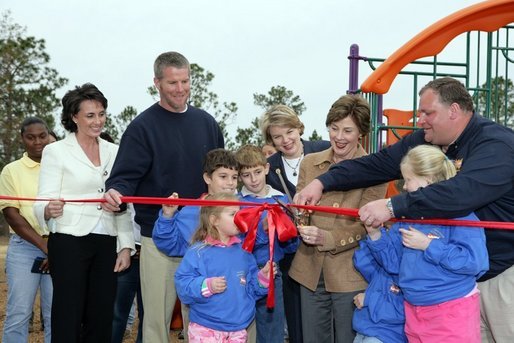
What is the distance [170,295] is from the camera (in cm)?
479

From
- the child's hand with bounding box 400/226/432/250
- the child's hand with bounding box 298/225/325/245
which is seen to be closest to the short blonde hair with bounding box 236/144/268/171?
the child's hand with bounding box 298/225/325/245

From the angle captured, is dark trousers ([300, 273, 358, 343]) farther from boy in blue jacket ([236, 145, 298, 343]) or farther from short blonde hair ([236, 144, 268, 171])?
short blonde hair ([236, 144, 268, 171])

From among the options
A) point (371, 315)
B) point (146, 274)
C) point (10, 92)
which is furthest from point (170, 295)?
point (10, 92)

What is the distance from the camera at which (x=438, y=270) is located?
11.6 feet

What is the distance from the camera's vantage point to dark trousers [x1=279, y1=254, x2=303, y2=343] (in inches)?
194

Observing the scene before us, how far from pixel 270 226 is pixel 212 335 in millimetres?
780

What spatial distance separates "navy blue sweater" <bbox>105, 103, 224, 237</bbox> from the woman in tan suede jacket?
0.89 metres

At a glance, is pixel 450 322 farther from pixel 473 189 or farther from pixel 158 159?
pixel 158 159

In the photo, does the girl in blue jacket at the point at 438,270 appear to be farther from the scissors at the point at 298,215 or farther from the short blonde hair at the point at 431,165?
the scissors at the point at 298,215

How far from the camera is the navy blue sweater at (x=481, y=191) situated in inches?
138

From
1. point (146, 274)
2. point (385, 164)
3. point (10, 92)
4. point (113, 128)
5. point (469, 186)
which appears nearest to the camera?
point (469, 186)

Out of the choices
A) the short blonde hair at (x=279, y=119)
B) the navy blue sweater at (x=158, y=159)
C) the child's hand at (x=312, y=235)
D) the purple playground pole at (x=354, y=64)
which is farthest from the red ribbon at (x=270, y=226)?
→ the purple playground pole at (x=354, y=64)

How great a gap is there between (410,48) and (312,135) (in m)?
23.7

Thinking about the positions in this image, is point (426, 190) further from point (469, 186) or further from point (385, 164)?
point (385, 164)
